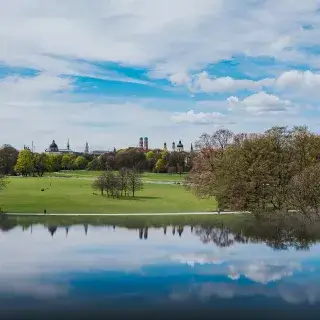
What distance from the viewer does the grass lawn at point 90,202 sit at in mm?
54500

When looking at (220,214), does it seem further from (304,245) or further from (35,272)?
(35,272)

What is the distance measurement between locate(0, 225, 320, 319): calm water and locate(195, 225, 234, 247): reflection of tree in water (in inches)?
9.5

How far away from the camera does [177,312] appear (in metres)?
17.5

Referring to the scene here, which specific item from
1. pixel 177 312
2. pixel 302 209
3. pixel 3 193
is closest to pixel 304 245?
pixel 302 209

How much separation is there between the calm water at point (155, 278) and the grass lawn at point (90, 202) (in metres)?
19.2

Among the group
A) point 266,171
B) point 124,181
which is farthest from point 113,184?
point 266,171

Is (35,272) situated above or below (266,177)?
below

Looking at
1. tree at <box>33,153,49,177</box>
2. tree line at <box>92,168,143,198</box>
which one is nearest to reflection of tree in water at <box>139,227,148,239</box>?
Answer: tree line at <box>92,168,143,198</box>

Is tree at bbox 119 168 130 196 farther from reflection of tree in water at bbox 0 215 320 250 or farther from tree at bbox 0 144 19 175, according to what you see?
tree at bbox 0 144 19 175

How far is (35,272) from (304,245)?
18393mm

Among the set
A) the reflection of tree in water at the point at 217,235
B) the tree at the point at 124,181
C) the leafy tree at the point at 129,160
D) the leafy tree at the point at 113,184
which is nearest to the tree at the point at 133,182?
the tree at the point at 124,181

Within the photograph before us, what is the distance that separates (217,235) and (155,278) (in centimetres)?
1550

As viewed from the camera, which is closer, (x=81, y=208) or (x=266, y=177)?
(x=266, y=177)

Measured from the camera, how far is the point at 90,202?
6097cm
